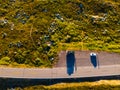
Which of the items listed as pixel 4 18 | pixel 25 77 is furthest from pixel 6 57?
pixel 4 18

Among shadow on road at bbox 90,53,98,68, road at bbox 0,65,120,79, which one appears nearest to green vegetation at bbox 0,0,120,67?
road at bbox 0,65,120,79

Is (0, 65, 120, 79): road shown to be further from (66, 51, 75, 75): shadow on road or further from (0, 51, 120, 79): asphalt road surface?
(66, 51, 75, 75): shadow on road

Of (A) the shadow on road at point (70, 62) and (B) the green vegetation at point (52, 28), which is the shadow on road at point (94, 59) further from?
(A) the shadow on road at point (70, 62)

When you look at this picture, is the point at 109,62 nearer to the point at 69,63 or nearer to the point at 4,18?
the point at 69,63

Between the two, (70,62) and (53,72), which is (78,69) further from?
(53,72)

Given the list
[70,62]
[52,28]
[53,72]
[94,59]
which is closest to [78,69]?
[70,62]
